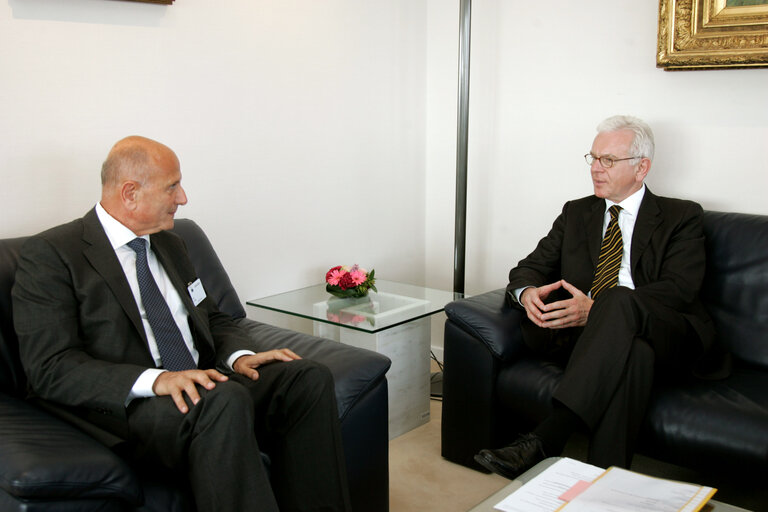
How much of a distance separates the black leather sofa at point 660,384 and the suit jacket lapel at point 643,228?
214 millimetres

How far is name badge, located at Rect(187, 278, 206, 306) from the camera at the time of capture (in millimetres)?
2141

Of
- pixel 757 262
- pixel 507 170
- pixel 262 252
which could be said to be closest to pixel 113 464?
pixel 262 252

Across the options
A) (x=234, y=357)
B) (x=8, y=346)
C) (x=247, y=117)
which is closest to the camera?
(x=8, y=346)

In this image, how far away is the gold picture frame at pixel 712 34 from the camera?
2.60m

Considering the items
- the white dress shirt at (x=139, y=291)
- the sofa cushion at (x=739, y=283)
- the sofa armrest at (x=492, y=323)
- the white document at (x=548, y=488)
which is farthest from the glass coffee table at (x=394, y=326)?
the white document at (x=548, y=488)

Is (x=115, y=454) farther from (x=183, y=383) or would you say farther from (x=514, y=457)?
(x=514, y=457)

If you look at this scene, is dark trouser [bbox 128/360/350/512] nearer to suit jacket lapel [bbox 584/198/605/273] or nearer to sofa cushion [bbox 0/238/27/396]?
sofa cushion [bbox 0/238/27/396]

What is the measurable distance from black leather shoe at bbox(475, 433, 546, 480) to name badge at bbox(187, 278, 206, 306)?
992mm

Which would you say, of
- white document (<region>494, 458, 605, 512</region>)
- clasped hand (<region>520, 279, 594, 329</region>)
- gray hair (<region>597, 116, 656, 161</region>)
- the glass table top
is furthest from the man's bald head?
gray hair (<region>597, 116, 656, 161</region>)

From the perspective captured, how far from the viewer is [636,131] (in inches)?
104

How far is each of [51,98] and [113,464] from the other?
1.43 meters

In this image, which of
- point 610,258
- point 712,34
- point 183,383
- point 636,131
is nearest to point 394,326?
point 610,258

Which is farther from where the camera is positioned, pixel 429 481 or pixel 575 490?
pixel 429 481

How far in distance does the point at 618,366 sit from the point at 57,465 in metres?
1.57
